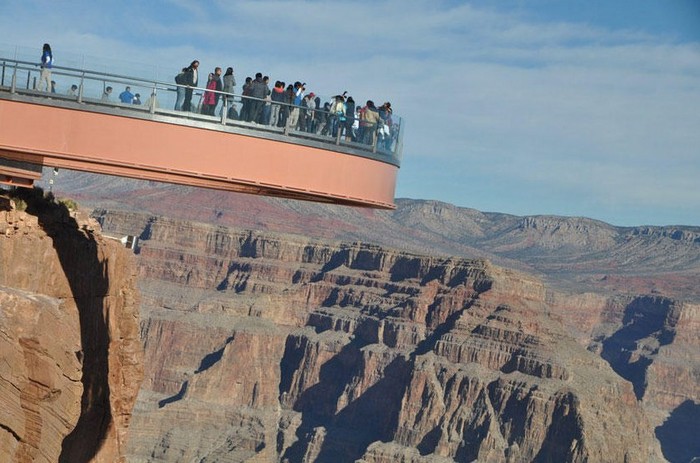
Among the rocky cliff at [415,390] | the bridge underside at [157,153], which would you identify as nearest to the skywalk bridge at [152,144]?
the bridge underside at [157,153]

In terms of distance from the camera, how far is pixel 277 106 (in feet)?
104

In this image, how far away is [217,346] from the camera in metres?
198

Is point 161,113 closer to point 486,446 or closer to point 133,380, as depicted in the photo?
point 133,380

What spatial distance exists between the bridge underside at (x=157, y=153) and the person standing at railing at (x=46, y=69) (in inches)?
32.2

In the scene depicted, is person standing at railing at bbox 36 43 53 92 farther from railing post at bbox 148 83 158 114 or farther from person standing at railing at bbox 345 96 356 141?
person standing at railing at bbox 345 96 356 141

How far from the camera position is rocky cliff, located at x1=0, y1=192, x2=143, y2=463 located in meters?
25.6

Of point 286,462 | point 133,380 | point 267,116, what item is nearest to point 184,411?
point 286,462

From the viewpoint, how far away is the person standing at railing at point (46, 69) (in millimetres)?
29797

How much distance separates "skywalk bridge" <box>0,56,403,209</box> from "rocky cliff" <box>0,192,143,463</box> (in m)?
2.19

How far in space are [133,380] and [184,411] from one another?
448 feet

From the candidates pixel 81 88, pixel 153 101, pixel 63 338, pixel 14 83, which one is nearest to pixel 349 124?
pixel 153 101

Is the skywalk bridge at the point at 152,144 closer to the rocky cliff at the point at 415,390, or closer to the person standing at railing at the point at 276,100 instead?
the person standing at railing at the point at 276,100

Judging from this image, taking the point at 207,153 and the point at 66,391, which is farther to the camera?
the point at 207,153

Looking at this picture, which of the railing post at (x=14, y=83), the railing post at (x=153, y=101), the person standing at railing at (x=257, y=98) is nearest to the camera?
the railing post at (x=14, y=83)
